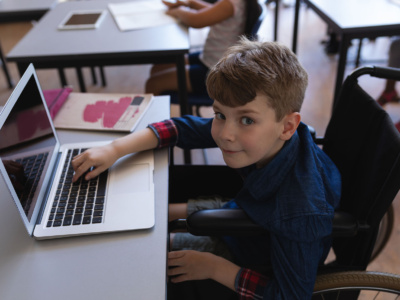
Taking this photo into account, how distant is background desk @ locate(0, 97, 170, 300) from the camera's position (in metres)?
0.67

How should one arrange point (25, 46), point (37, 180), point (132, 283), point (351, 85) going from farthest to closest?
1. point (25, 46)
2. point (351, 85)
3. point (37, 180)
4. point (132, 283)

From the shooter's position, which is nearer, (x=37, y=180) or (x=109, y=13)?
(x=37, y=180)

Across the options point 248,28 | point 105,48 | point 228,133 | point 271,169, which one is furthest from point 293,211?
point 248,28

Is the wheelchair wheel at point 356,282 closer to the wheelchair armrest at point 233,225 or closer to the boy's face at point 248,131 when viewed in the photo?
the wheelchair armrest at point 233,225

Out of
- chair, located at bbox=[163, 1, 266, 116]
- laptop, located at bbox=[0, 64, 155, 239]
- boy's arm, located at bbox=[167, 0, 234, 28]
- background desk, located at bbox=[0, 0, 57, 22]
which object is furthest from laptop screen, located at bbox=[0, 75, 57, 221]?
background desk, located at bbox=[0, 0, 57, 22]

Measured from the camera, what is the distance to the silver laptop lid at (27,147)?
75cm

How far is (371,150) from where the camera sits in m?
0.90

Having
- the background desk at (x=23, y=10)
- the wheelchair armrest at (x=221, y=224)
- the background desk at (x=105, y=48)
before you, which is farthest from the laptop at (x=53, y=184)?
the background desk at (x=23, y=10)

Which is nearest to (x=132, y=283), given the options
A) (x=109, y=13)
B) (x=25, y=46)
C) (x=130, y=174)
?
(x=130, y=174)

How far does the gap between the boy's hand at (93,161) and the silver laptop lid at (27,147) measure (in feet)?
0.24

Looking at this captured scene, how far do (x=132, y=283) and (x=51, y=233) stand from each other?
218mm

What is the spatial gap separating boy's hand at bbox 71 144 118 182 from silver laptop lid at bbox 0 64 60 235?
0.07 meters

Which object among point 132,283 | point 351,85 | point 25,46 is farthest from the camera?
point 25,46

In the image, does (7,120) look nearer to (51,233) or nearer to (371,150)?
(51,233)
